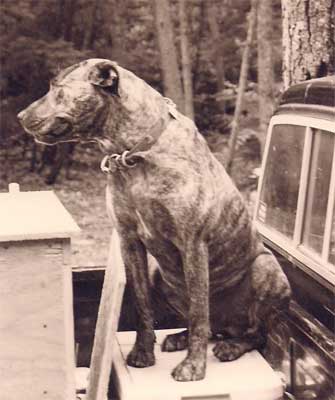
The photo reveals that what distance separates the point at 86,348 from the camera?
13.6 ft

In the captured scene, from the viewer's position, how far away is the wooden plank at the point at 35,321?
2977 millimetres

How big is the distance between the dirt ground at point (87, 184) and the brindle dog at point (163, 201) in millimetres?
5862

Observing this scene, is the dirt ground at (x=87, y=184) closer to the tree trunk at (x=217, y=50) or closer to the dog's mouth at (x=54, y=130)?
the tree trunk at (x=217, y=50)

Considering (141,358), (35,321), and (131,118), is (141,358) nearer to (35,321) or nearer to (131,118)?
(35,321)

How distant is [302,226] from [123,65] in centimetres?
870

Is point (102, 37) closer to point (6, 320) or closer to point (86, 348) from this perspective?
point (86, 348)

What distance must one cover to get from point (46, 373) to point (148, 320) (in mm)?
512

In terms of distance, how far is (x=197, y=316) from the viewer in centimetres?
316

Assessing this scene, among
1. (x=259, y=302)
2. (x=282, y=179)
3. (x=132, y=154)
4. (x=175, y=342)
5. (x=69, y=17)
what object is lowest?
(x=175, y=342)

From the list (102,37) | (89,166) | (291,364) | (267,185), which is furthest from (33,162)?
(291,364)

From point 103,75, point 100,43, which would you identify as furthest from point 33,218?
point 100,43

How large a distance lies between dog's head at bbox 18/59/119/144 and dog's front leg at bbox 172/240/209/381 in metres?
0.64

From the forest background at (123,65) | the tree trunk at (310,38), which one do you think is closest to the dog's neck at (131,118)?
the tree trunk at (310,38)

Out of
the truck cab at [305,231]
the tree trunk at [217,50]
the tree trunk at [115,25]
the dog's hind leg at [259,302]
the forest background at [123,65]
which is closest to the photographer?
the truck cab at [305,231]
